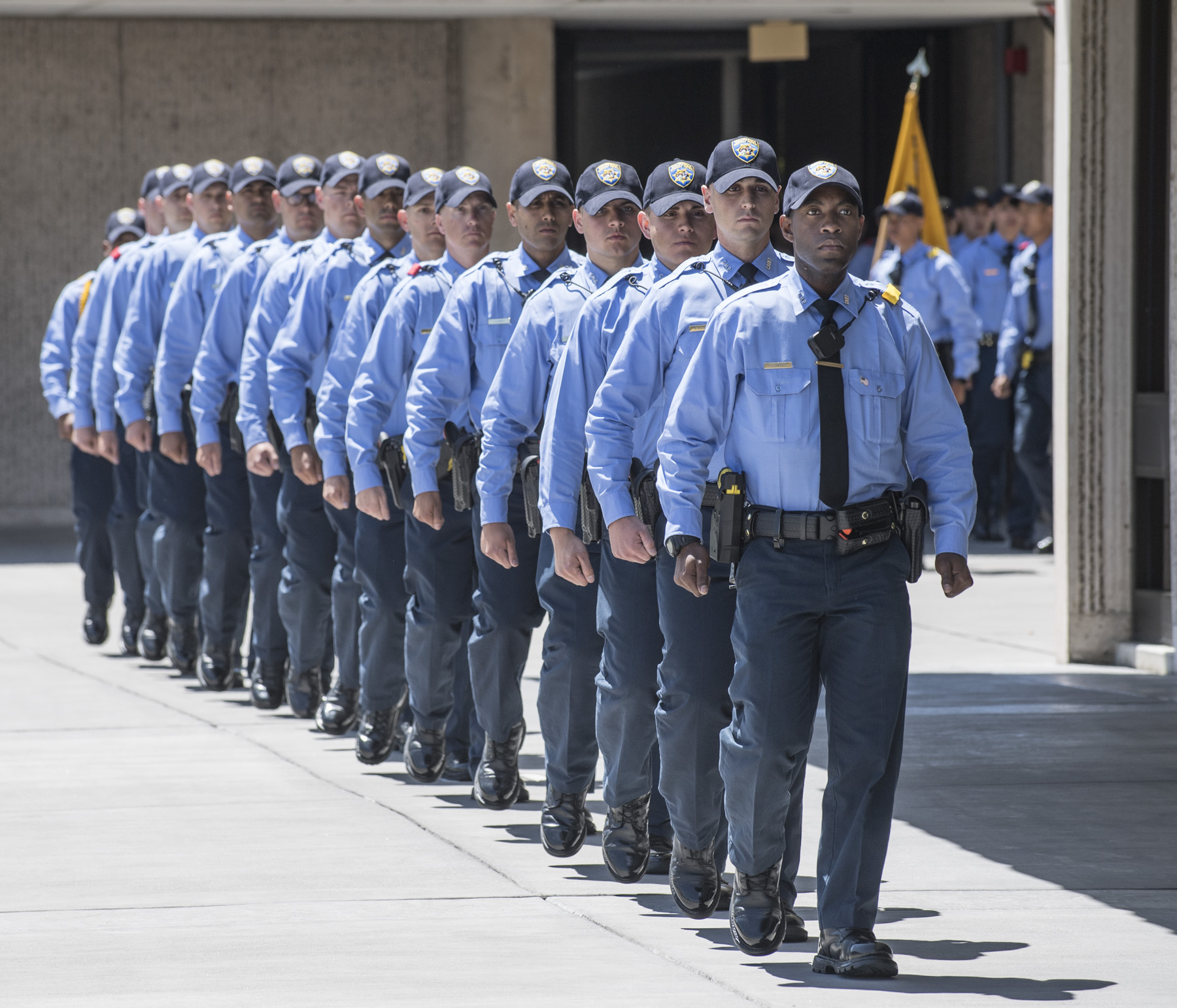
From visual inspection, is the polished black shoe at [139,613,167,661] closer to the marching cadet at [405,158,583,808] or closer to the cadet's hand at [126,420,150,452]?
the cadet's hand at [126,420,150,452]

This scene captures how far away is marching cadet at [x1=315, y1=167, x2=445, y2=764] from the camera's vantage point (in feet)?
27.3

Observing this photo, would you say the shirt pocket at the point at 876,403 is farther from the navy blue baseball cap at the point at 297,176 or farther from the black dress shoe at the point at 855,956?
the navy blue baseball cap at the point at 297,176

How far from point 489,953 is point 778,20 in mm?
14033

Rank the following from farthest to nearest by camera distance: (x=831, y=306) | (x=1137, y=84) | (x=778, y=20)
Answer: (x=778, y=20) < (x=1137, y=84) < (x=831, y=306)

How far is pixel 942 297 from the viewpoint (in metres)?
15.1

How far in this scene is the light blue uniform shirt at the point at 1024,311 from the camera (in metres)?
14.7

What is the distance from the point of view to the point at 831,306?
17.5 feet

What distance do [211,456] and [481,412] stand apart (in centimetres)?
298

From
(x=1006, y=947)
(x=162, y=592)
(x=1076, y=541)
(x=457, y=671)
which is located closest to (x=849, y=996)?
(x=1006, y=947)

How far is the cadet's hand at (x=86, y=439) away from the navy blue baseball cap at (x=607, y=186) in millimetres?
5330

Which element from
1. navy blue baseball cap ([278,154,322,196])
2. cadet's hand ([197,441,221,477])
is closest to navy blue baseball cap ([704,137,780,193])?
navy blue baseball cap ([278,154,322,196])

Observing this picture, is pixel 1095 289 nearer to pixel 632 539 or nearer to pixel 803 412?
pixel 632 539

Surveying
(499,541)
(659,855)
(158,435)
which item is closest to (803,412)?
(659,855)

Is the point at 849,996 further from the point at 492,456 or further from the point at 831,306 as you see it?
the point at 492,456
